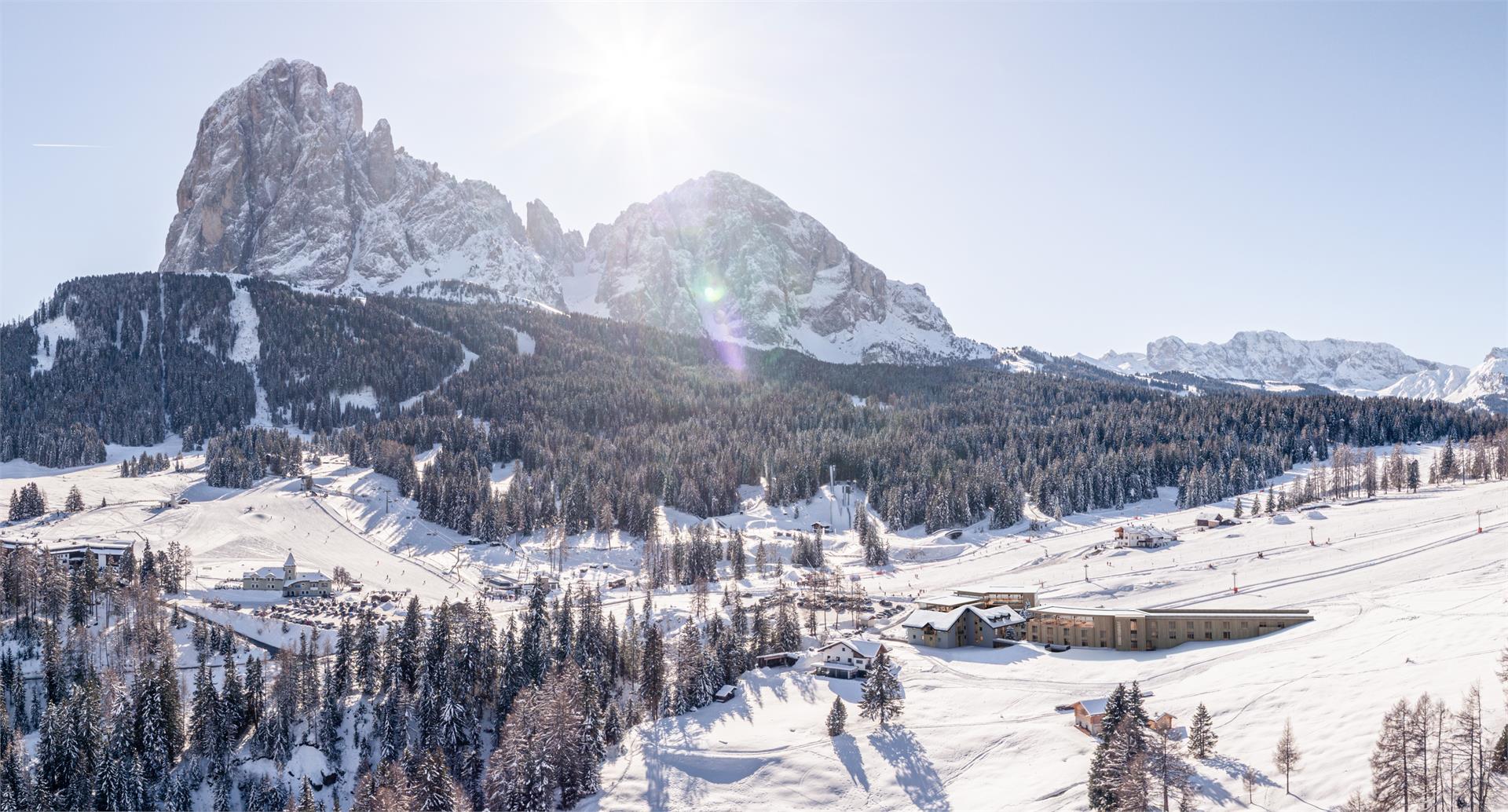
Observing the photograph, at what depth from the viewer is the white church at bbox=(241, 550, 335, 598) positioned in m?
104

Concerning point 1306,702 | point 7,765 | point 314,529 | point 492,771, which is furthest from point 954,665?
point 314,529

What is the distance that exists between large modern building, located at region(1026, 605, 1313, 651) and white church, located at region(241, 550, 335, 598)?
80174mm

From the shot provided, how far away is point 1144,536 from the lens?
12000 cm

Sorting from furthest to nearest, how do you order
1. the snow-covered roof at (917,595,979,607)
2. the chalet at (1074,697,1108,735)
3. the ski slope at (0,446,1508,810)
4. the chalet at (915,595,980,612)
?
the snow-covered roof at (917,595,979,607), the chalet at (915,595,980,612), the chalet at (1074,697,1108,735), the ski slope at (0,446,1508,810)

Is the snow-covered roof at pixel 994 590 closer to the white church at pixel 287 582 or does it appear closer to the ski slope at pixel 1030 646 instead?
the ski slope at pixel 1030 646

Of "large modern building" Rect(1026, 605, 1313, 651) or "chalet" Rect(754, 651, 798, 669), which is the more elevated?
"large modern building" Rect(1026, 605, 1313, 651)

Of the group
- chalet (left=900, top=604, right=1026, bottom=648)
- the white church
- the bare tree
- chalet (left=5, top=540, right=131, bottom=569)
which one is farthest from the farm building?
chalet (left=5, top=540, right=131, bottom=569)

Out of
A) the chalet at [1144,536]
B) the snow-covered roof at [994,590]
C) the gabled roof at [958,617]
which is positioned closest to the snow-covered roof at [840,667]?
the gabled roof at [958,617]

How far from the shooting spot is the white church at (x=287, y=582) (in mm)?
104312

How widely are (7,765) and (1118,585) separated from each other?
98520 mm

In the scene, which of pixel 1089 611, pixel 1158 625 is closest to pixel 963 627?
pixel 1089 611

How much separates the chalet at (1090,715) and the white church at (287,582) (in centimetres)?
8344

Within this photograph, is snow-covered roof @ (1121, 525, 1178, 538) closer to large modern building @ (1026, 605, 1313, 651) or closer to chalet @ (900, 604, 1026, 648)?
large modern building @ (1026, 605, 1313, 651)

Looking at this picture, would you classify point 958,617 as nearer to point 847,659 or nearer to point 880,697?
point 847,659
